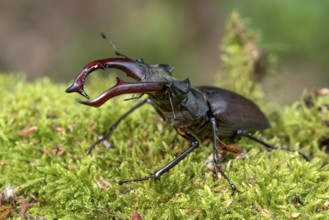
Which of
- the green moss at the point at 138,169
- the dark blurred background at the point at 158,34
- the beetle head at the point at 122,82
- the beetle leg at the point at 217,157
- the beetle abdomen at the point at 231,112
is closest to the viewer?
the beetle head at the point at 122,82

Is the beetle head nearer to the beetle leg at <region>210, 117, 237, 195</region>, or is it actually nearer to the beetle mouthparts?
the beetle mouthparts

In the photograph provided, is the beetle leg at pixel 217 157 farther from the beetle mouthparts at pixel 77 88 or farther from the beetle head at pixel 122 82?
the beetle mouthparts at pixel 77 88

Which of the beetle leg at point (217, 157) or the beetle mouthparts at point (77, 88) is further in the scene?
the beetle leg at point (217, 157)

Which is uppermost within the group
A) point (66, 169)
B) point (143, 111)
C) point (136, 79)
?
point (143, 111)

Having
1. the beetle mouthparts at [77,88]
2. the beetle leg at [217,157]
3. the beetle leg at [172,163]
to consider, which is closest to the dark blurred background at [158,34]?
the beetle leg at [217,157]

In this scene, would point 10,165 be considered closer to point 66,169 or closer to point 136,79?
point 66,169

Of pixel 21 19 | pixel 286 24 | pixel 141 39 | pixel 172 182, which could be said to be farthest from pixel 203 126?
pixel 21 19

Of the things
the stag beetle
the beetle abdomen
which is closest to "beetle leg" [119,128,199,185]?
the stag beetle
